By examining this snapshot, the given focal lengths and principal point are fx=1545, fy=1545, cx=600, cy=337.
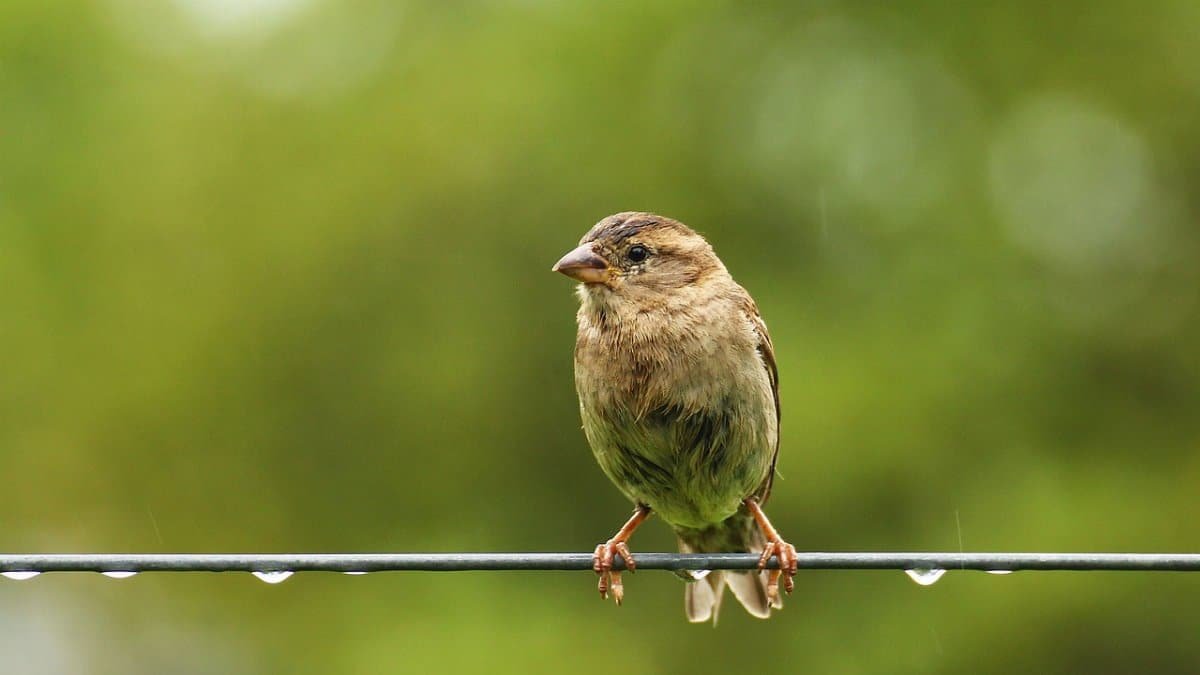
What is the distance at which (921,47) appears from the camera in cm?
1291

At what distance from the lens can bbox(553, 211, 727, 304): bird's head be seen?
557 centimetres

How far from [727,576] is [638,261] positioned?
1.41 meters

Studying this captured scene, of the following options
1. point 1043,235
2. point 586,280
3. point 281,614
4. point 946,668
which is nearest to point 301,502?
point 281,614

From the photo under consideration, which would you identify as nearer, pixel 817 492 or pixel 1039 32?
pixel 817 492

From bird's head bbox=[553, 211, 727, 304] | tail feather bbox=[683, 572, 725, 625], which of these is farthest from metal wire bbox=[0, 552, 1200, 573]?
tail feather bbox=[683, 572, 725, 625]

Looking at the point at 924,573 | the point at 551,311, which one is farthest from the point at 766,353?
the point at 551,311

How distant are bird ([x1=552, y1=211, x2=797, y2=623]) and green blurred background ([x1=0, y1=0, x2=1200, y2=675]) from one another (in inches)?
202

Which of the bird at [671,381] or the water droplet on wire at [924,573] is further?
the bird at [671,381]

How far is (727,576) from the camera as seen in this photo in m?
6.22

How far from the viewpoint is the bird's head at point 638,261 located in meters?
5.57

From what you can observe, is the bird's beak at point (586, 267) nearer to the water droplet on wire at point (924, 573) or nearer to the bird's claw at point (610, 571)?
the bird's claw at point (610, 571)

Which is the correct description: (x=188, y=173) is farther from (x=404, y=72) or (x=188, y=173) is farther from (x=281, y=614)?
(x=281, y=614)

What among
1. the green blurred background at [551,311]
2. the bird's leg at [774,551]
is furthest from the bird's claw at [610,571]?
the green blurred background at [551,311]

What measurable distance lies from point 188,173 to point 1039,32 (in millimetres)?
7138
